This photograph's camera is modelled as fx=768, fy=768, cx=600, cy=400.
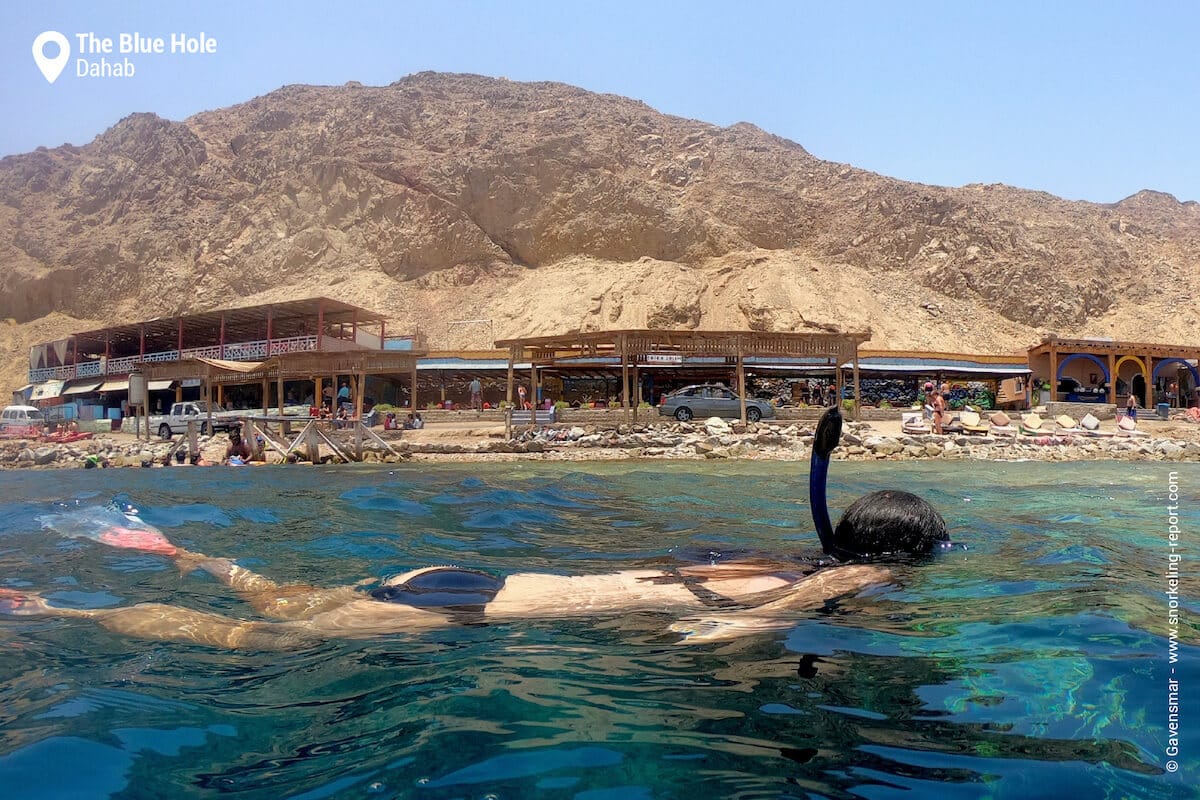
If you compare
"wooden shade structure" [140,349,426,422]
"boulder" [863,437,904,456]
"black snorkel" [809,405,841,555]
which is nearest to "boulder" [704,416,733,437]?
"boulder" [863,437,904,456]

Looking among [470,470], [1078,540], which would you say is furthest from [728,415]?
[1078,540]

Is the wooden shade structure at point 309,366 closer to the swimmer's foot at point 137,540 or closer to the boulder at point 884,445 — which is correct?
the boulder at point 884,445

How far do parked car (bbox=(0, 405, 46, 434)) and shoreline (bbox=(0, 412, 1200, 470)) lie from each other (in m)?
6.12

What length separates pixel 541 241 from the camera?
163ft

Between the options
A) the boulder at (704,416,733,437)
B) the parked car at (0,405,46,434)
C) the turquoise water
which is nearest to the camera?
the turquoise water

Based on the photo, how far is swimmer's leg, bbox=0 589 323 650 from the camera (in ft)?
9.19

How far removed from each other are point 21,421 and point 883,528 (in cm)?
3276

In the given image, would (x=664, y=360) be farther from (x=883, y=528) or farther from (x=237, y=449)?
(x=883, y=528)

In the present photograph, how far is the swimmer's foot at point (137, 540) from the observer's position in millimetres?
5039

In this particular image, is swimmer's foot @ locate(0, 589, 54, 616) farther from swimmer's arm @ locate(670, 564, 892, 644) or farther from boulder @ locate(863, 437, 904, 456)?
boulder @ locate(863, 437, 904, 456)

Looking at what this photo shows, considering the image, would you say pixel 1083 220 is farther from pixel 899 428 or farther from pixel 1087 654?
pixel 1087 654

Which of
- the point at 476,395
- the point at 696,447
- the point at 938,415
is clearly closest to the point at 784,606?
the point at 696,447

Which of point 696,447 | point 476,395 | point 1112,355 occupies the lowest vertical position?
point 696,447

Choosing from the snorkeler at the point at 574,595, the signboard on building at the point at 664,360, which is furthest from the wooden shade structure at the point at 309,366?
the snorkeler at the point at 574,595
